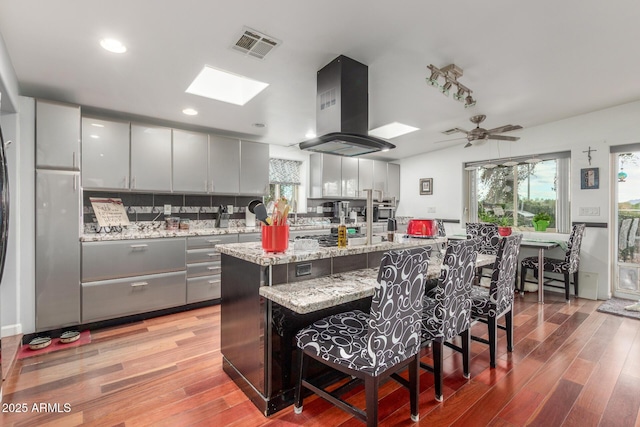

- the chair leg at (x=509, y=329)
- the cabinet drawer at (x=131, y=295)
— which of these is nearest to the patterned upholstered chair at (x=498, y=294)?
the chair leg at (x=509, y=329)

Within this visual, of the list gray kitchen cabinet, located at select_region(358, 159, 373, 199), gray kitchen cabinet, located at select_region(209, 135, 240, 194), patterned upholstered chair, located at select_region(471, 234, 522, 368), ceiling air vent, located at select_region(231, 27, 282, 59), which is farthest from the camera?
gray kitchen cabinet, located at select_region(358, 159, 373, 199)

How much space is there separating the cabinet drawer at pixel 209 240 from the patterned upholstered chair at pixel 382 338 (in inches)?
93.0

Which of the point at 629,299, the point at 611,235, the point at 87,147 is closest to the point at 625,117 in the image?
the point at 611,235

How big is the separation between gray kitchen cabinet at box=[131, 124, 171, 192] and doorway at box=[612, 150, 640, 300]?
5.91 m

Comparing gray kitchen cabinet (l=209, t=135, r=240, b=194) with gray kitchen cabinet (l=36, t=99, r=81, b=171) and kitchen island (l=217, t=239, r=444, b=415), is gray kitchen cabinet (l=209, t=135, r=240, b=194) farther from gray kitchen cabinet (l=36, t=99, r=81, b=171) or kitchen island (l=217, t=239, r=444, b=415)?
kitchen island (l=217, t=239, r=444, b=415)

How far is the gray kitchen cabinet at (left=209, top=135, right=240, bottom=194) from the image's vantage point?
4.06 meters

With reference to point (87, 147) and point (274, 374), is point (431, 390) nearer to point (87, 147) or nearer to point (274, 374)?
point (274, 374)

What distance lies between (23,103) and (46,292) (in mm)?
1764

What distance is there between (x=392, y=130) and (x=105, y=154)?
3.84m

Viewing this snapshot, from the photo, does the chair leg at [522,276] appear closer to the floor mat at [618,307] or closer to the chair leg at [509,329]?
the floor mat at [618,307]

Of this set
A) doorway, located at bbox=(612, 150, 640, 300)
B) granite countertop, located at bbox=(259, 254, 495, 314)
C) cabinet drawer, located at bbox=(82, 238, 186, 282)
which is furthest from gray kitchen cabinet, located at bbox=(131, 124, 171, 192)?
doorway, located at bbox=(612, 150, 640, 300)

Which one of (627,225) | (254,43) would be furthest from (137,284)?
(627,225)

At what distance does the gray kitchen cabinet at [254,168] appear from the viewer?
4344 millimetres

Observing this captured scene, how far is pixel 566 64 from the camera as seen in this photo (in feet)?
8.52
